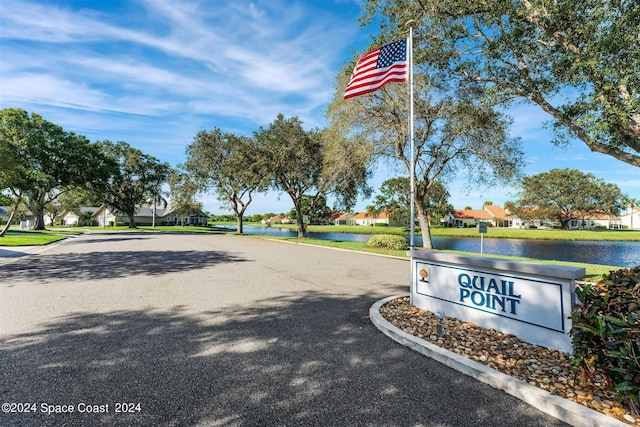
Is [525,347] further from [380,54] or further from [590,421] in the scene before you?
[380,54]

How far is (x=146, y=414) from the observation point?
2619 mm

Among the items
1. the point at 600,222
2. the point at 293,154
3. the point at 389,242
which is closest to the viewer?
the point at 389,242

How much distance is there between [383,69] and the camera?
26.2 ft

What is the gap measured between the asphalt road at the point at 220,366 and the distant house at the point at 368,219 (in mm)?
85538

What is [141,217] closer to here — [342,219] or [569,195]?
[342,219]

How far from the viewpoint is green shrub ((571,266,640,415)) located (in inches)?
97.3

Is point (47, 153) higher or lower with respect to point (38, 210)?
higher

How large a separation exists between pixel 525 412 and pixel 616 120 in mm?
9853

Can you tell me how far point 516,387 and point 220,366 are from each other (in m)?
3.07

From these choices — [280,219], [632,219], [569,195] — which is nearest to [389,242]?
[569,195]

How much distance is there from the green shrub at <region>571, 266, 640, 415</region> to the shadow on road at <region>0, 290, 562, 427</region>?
2.16 feet

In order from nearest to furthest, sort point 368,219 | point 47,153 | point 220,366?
point 220,366
point 47,153
point 368,219

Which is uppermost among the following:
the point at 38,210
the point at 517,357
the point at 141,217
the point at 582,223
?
the point at 38,210

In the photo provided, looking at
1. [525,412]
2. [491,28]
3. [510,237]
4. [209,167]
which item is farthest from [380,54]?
[510,237]
